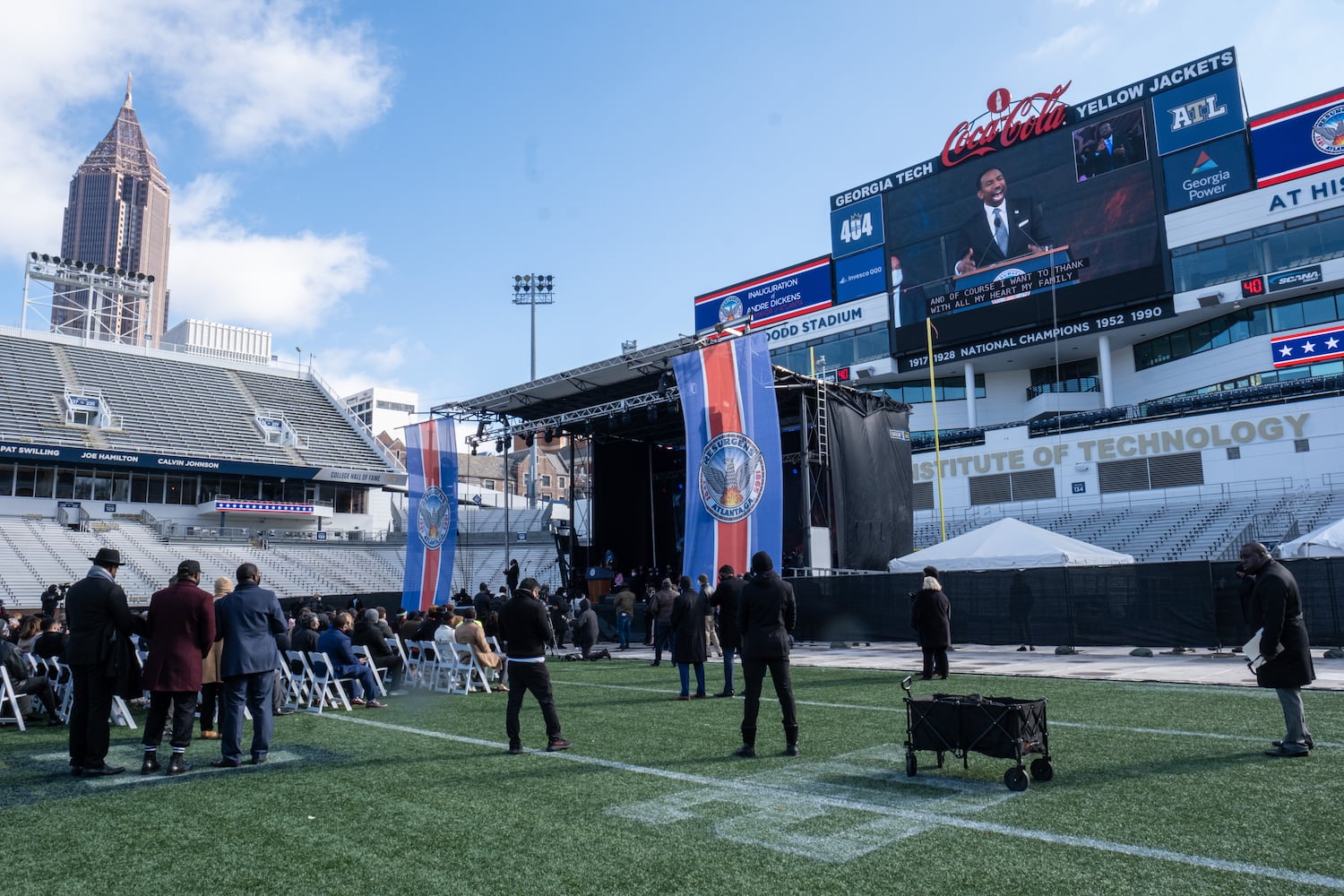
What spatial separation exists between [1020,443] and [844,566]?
18.9 meters

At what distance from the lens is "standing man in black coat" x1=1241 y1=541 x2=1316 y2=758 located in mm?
6074

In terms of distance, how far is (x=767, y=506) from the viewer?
15.8m

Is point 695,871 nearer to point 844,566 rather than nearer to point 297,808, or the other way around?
point 297,808

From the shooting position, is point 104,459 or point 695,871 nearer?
point 695,871

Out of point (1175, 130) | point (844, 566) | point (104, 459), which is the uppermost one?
point (1175, 130)

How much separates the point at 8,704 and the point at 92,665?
4.31m

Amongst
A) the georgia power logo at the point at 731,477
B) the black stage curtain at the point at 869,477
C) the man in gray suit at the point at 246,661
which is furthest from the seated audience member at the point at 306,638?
the black stage curtain at the point at 869,477

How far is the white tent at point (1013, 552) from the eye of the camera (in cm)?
1650

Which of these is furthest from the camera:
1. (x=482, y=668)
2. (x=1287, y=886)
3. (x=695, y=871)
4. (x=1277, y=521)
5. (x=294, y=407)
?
(x=294, y=407)

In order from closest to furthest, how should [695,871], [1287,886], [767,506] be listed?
[1287,886], [695,871], [767,506]

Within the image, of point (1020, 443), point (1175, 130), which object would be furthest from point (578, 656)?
point (1175, 130)

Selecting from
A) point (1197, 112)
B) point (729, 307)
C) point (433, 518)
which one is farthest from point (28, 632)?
point (729, 307)

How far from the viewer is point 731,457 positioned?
650 inches

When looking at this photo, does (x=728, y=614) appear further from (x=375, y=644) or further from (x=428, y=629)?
(x=428, y=629)
